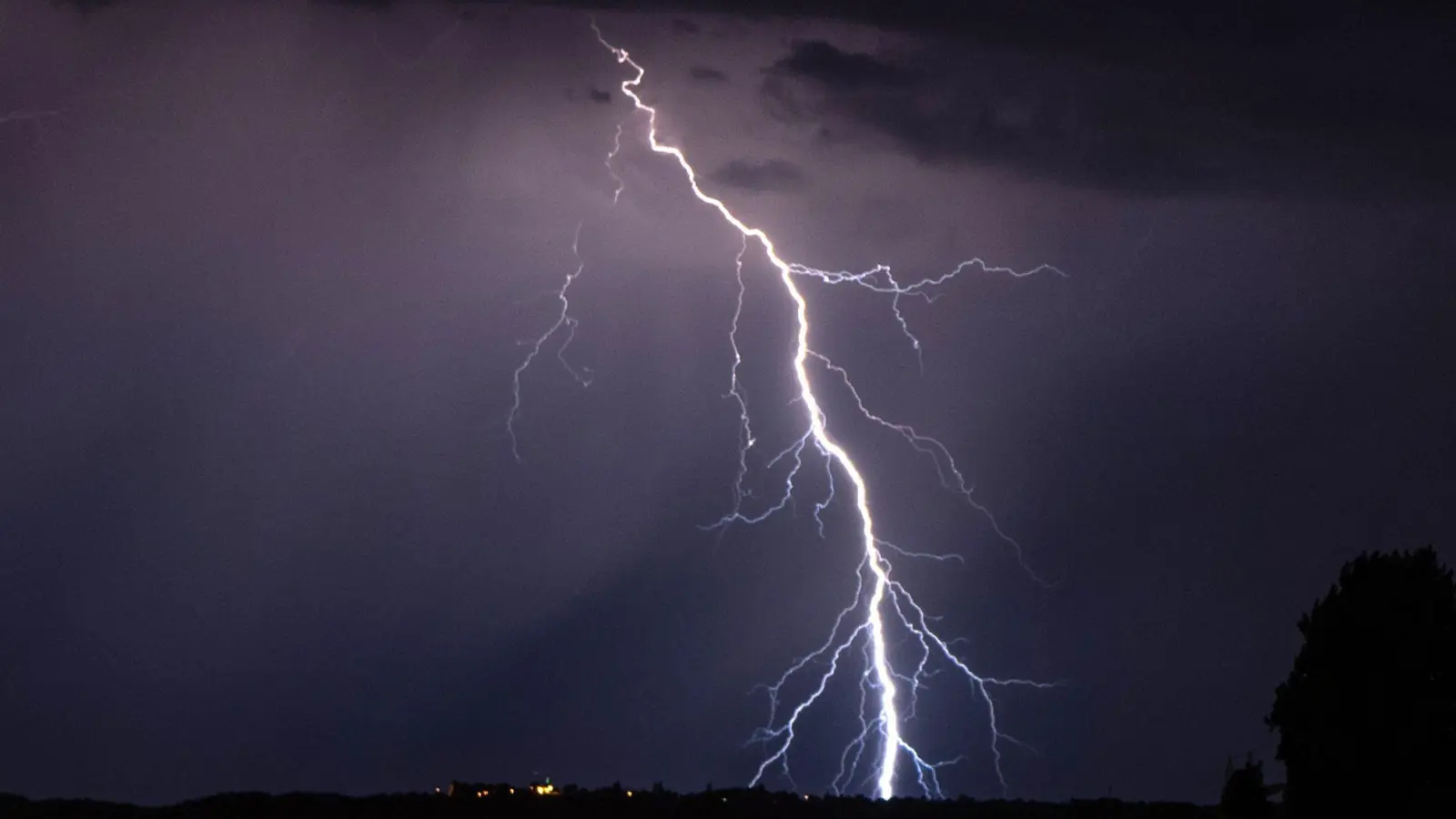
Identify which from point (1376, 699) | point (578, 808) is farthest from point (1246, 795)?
point (578, 808)

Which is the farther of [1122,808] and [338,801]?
[1122,808]

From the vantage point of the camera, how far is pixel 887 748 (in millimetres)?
23375

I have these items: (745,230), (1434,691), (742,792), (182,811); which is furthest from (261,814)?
(745,230)

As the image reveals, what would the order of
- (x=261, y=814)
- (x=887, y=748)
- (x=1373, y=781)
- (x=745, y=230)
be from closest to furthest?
(x=1373, y=781), (x=261, y=814), (x=887, y=748), (x=745, y=230)

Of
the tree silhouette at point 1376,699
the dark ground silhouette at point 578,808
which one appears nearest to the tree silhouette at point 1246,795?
the tree silhouette at point 1376,699

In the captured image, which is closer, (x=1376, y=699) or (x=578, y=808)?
(x=1376, y=699)

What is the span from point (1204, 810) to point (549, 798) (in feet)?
23.9

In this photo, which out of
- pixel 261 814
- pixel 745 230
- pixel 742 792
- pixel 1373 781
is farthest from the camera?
pixel 745 230

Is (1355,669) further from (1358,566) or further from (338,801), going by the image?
(338,801)

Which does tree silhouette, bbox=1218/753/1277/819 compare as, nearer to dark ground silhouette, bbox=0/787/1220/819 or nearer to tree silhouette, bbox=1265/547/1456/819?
tree silhouette, bbox=1265/547/1456/819

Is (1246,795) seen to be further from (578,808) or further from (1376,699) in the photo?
(578,808)

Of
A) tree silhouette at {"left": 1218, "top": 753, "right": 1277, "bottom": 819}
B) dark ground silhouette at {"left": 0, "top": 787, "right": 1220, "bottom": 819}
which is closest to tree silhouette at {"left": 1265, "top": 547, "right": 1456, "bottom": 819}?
tree silhouette at {"left": 1218, "top": 753, "right": 1277, "bottom": 819}

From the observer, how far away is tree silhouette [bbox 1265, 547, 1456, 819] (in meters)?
13.6

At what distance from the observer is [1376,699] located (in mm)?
13844
